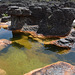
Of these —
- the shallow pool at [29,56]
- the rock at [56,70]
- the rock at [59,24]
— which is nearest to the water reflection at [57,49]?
the shallow pool at [29,56]

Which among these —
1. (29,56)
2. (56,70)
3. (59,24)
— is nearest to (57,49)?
(29,56)

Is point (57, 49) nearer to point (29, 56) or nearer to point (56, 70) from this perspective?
point (29, 56)

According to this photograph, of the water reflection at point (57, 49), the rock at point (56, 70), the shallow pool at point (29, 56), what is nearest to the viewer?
the rock at point (56, 70)

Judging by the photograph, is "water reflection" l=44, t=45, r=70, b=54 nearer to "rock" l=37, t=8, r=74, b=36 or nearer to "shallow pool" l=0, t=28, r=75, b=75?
"shallow pool" l=0, t=28, r=75, b=75

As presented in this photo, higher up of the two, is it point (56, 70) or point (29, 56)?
point (56, 70)

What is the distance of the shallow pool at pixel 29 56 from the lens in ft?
13.5

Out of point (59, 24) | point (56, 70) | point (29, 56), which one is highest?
point (59, 24)

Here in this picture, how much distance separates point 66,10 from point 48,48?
4.16 m

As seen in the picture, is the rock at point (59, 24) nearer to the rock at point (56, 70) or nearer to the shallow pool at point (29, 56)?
the shallow pool at point (29, 56)

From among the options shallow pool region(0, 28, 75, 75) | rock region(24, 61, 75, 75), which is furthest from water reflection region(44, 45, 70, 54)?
rock region(24, 61, 75, 75)

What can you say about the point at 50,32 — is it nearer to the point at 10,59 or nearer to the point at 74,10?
the point at 74,10

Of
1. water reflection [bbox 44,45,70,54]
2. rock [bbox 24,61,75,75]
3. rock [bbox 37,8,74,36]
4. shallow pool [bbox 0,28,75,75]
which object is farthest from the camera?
rock [bbox 37,8,74,36]

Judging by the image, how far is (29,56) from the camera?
4.99 meters

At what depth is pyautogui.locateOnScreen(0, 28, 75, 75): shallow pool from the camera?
4117 mm
